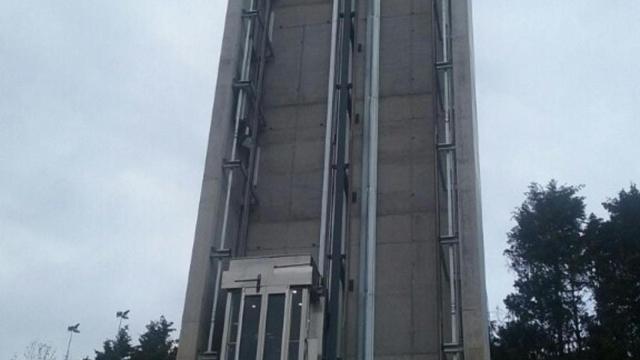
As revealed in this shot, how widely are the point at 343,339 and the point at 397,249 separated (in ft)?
8.06

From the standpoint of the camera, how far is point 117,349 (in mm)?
43281

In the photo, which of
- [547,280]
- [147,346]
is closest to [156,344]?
[147,346]

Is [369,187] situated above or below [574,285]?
below

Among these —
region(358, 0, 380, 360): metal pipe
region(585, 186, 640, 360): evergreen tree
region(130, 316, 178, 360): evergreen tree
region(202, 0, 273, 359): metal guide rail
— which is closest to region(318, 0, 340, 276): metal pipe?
region(358, 0, 380, 360): metal pipe

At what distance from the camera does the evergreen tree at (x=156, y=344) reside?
39.9 m

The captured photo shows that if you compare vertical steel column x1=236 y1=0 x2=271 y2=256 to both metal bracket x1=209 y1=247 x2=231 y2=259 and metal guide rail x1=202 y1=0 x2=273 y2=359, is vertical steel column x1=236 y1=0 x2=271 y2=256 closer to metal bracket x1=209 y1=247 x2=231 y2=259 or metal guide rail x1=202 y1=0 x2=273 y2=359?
metal guide rail x1=202 y1=0 x2=273 y2=359

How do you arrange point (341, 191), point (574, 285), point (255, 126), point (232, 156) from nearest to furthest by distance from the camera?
point (341, 191) → point (232, 156) → point (255, 126) → point (574, 285)

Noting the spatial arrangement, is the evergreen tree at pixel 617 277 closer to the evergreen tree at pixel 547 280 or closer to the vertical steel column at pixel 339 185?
the evergreen tree at pixel 547 280

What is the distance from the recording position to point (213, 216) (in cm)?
1800

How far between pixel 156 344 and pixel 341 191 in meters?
26.5

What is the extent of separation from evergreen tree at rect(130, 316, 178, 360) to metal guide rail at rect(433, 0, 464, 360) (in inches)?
911

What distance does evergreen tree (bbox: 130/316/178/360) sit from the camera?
3991 cm

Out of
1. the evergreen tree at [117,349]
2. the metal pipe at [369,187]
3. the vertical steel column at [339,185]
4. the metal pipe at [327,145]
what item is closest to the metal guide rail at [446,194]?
the metal pipe at [369,187]

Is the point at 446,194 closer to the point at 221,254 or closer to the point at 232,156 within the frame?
the point at 232,156
